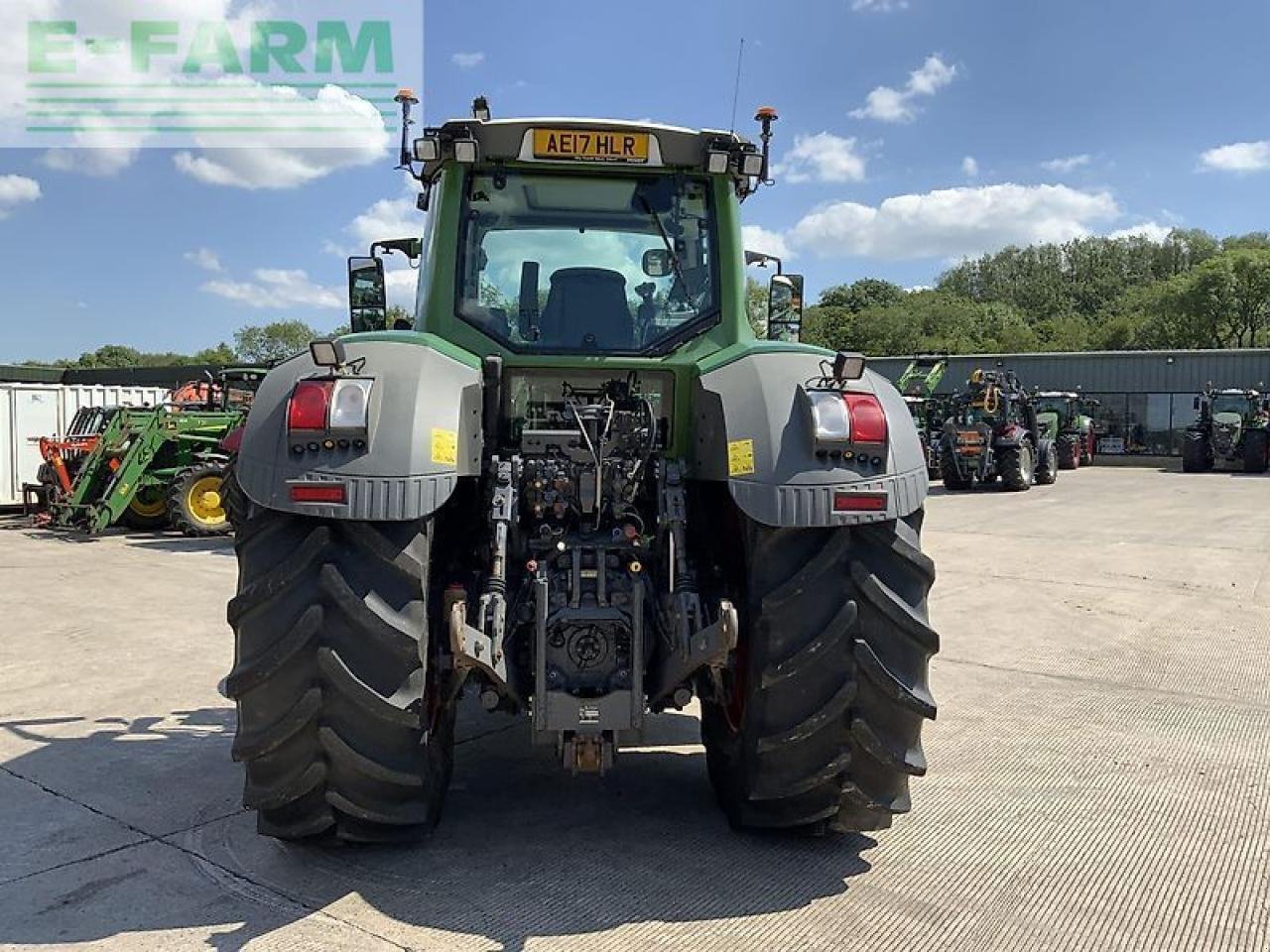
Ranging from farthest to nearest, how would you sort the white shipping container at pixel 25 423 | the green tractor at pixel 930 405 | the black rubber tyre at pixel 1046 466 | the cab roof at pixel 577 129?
1. the green tractor at pixel 930 405
2. the black rubber tyre at pixel 1046 466
3. the white shipping container at pixel 25 423
4. the cab roof at pixel 577 129

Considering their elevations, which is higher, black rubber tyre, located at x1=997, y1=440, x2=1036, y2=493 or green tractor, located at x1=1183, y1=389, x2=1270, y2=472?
green tractor, located at x1=1183, y1=389, x2=1270, y2=472

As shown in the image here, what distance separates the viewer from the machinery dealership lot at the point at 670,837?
3127mm

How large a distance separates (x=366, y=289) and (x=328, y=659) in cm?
242

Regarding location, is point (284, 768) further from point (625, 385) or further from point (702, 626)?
point (625, 385)

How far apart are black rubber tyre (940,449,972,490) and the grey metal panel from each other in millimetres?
12812

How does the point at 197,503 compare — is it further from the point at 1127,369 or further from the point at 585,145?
the point at 1127,369

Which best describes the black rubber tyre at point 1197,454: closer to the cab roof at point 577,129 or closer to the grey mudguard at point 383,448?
the cab roof at point 577,129

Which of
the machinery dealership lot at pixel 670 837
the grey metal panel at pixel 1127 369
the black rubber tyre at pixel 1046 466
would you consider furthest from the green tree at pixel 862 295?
the machinery dealership lot at pixel 670 837

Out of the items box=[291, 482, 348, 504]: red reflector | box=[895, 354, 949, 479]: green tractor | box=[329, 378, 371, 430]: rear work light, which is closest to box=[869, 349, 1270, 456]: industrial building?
box=[895, 354, 949, 479]: green tractor

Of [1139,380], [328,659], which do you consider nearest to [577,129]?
[328,659]

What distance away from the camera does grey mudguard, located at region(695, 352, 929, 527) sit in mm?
3182

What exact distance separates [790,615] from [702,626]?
0.30m

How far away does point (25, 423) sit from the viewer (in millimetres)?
18047

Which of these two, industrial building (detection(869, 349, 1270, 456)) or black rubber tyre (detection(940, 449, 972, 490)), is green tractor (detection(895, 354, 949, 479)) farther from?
industrial building (detection(869, 349, 1270, 456))
